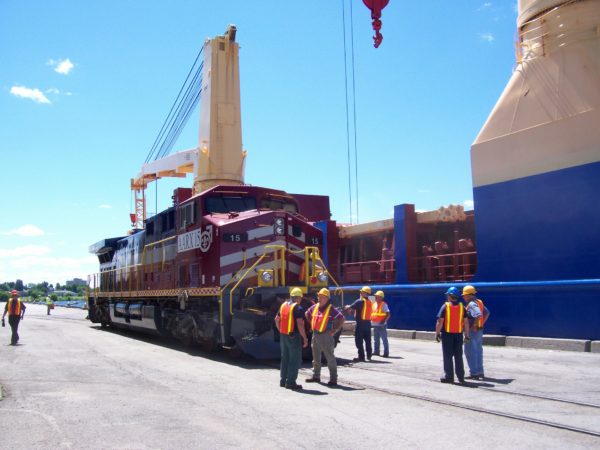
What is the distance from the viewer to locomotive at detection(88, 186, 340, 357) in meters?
12.4

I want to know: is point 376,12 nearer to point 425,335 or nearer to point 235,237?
point 235,237

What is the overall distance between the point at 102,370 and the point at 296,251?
4.79m

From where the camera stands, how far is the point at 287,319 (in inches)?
383

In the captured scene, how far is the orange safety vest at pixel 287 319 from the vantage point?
967 centimetres

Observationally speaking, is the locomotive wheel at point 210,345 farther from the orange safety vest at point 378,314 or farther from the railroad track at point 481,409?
the railroad track at point 481,409

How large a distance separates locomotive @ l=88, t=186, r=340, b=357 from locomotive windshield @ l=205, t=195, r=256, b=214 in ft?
0.04

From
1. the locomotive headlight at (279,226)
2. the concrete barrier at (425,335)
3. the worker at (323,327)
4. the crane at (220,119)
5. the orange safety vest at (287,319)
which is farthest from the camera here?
the crane at (220,119)

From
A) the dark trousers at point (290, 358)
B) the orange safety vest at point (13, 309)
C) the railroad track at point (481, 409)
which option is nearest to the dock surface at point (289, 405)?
the railroad track at point (481, 409)

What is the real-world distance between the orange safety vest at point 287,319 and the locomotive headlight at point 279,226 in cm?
372

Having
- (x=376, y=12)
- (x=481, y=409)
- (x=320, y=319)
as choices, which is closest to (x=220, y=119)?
(x=376, y=12)

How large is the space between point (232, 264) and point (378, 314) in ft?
11.9

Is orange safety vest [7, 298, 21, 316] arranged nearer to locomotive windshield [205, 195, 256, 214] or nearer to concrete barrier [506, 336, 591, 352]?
locomotive windshield [205, 195, 256, 214]

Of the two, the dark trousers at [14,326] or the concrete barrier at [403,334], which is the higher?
the dark trousers at [14,326]

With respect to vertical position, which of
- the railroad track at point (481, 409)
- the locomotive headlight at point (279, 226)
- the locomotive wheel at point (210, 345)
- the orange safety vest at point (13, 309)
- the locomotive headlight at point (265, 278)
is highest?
the locomotive headlight at point (279, 226)
